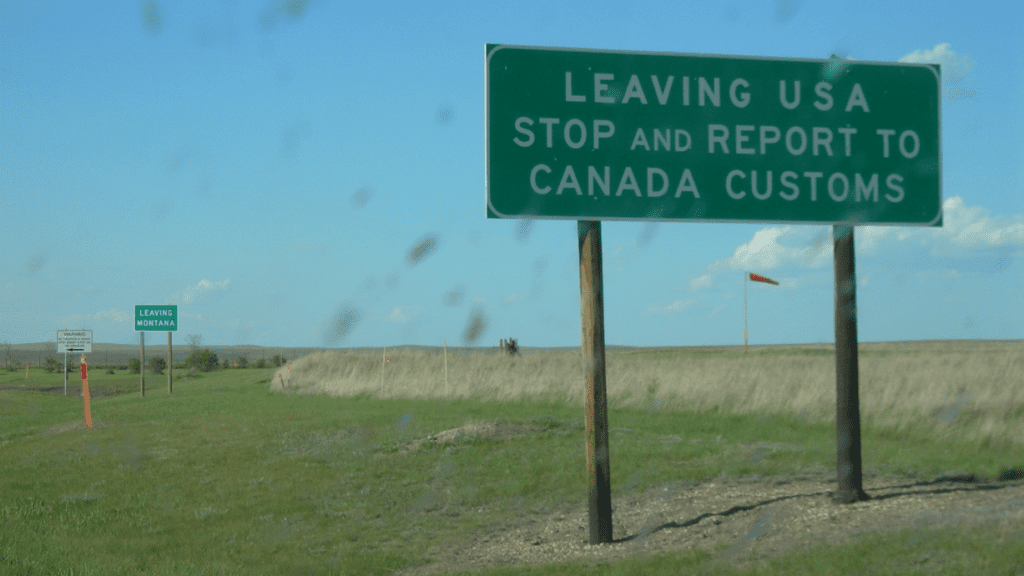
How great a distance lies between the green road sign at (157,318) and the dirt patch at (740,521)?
38.3 metres

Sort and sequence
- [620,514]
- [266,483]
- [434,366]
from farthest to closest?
[434,366], [266,483], [620,514]

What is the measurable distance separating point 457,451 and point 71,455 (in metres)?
7.87

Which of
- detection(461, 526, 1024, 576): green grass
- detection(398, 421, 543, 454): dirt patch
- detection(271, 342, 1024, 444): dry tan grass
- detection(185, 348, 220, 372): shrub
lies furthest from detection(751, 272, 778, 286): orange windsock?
detection(185, 348, 220, 372): shrub

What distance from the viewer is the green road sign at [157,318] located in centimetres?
4256

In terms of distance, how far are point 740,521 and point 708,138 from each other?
140 inches

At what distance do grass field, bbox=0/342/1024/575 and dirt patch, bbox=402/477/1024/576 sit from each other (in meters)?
0.37

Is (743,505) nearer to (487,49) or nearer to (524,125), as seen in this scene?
(524,125)

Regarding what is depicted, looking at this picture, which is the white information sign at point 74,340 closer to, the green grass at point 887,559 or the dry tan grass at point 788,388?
the dry tan grass at point 788,388

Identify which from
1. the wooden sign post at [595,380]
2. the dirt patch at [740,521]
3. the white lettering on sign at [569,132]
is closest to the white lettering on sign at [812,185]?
the white lettering on sign at [569,132]

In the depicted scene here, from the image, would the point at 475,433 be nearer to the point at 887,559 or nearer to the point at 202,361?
the point at 887,559

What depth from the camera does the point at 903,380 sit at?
17016 mm

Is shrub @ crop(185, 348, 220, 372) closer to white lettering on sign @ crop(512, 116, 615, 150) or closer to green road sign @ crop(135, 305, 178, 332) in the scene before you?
green road sign @ crop(135, 305, 178, 332)

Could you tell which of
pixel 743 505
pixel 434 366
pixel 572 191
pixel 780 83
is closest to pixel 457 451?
pixel 743 505

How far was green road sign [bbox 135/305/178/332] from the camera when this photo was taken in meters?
42.6
